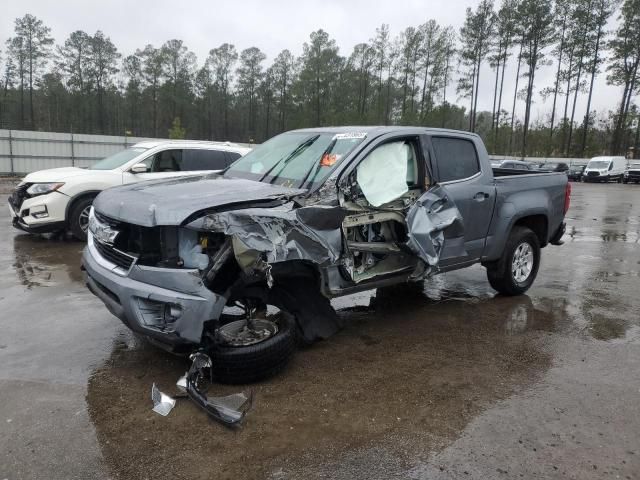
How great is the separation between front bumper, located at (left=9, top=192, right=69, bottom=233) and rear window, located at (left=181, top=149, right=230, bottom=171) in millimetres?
2130

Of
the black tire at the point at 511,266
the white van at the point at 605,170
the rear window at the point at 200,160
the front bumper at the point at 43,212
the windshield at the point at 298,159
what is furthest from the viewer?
the white van at the point at 605,170

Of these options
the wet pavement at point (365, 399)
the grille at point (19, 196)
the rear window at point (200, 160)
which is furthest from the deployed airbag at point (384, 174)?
the grille at point (19, 196)

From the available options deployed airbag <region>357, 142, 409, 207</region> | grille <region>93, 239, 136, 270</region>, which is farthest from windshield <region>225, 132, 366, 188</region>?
grille <region>93, 239, 136, 270</region>

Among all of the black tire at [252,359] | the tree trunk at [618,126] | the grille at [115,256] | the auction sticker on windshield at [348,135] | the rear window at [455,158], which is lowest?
the black tire at [252,359]

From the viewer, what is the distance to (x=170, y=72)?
58.8m

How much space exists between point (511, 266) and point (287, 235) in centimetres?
346

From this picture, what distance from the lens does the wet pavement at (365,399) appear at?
279 cm

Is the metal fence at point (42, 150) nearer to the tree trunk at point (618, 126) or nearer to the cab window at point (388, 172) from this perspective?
the cab window at point (388, 172)

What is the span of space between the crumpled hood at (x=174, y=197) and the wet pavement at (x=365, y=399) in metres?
1.25

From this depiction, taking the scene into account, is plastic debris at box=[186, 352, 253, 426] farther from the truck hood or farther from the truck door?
the truck hood

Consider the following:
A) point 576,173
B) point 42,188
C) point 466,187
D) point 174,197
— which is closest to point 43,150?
point 42,188

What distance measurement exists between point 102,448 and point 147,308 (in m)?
0.90

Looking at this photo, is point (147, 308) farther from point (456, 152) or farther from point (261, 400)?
point (456, 152)

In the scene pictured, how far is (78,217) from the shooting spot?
827 centimetres
